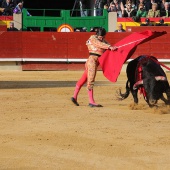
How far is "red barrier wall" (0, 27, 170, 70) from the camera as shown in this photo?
1961cm

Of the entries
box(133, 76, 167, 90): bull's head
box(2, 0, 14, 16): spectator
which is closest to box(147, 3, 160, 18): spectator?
box(2, 0, 14, 16): spectator

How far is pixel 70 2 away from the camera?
23.6 m

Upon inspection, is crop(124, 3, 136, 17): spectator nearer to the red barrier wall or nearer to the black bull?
the red barrier wall

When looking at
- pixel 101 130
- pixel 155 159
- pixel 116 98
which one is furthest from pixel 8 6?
pixel 155 159

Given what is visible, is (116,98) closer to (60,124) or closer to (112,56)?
(112,56)

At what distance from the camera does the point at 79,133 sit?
886 cm

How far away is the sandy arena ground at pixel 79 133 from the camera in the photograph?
23.6 ft

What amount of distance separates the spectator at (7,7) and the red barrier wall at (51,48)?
5.71 ft

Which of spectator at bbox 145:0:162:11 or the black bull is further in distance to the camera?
spectator at bbox 145:0:162:11

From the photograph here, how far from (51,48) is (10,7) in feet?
7.54

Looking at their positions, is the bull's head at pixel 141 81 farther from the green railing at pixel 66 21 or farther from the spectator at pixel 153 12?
the green railing at pixel 66 21

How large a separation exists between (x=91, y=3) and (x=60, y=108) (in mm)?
11836

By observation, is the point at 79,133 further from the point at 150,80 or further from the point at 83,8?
the point at 83,8

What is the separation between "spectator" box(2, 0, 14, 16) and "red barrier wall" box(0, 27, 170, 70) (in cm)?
174
